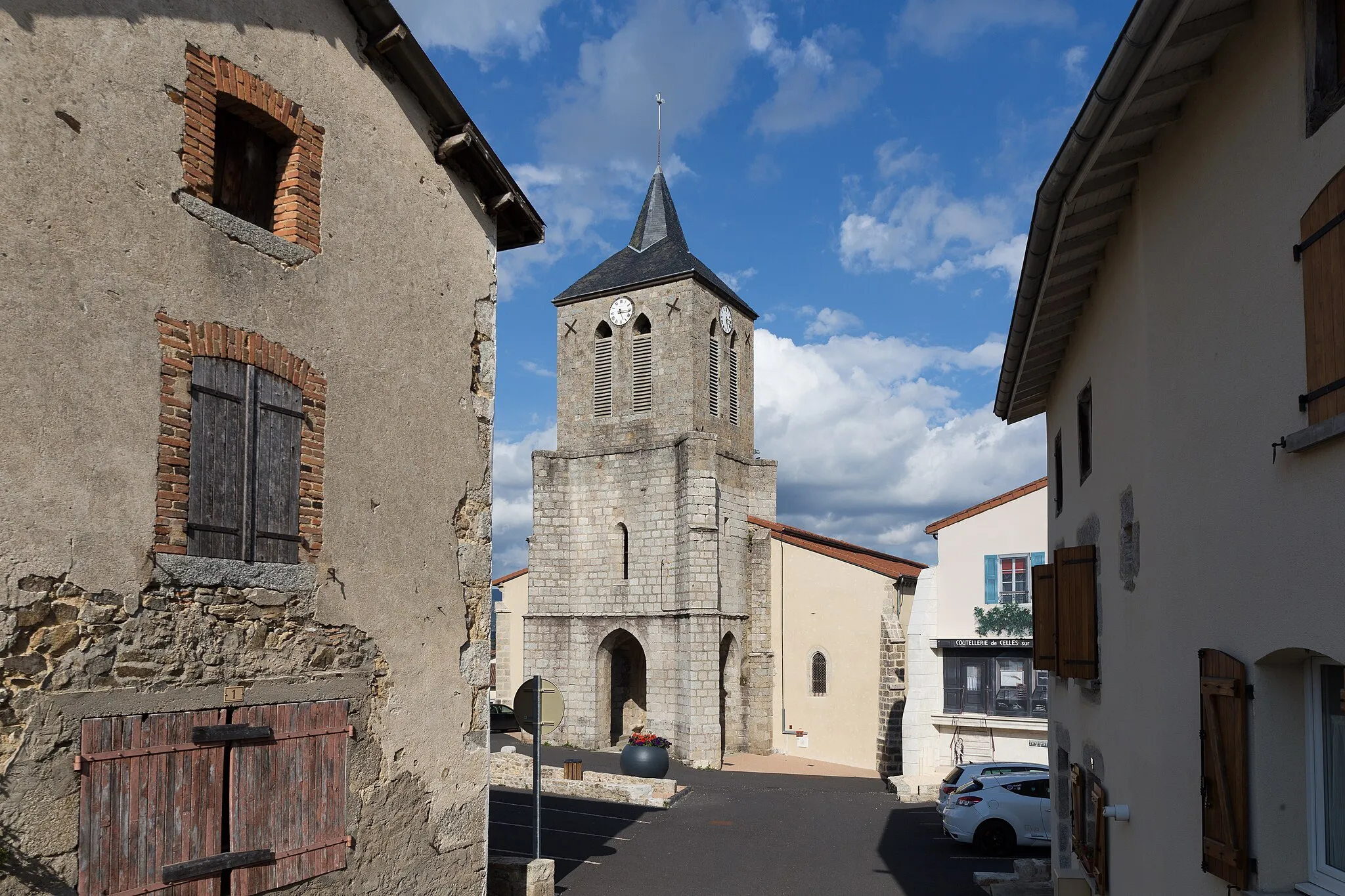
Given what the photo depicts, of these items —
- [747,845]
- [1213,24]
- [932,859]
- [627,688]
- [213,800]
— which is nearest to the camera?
[1213,24]

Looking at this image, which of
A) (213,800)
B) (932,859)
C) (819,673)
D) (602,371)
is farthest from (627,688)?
(213,800)

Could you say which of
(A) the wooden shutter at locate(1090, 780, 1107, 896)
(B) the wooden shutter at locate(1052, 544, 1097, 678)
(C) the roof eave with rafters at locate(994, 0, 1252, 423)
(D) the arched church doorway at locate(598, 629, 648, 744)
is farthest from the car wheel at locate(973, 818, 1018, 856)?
(D) the arched church doorway at locate(598, 629, 648, 744)

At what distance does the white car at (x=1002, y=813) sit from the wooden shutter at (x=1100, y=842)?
311 inches

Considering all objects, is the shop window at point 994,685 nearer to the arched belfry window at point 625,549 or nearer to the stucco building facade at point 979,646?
the stucco building facade at point 979,646

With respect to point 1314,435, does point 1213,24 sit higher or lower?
higher

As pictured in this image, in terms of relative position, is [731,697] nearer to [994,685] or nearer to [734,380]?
[994,685]

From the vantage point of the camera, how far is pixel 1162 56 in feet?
17.9

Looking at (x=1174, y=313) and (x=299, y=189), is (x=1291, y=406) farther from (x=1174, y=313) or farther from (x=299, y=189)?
(x=299, y=189)

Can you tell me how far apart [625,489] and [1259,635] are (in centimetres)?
2894

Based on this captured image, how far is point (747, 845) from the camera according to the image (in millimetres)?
17500

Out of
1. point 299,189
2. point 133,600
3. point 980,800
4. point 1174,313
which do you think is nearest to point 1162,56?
point 1174,313

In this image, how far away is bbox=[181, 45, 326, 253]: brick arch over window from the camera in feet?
23.5

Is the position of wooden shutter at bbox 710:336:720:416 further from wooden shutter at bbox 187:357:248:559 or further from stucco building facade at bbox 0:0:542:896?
wooden shutter at bbox 187:357:248:559

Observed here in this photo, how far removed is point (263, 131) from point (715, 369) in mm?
27408
